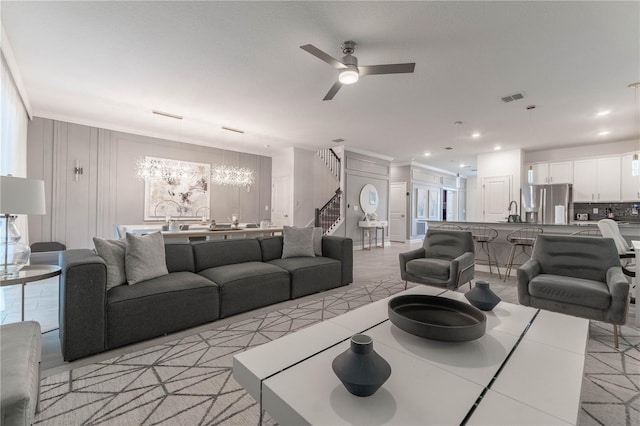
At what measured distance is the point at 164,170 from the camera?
20.6ft

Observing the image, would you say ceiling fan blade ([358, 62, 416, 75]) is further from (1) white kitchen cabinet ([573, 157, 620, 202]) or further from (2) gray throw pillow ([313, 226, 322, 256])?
(1) white kitchen cabinet ([573, 157, 620, 202])

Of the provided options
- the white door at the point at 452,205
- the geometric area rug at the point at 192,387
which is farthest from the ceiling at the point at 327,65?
the white door at the point at 452,205

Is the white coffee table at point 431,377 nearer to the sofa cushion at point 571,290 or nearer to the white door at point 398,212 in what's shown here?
the sofa cushion at point 571,290

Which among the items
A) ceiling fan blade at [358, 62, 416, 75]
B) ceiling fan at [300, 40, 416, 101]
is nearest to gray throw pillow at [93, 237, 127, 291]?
ceiling fan at [300, 40, 416, 101]

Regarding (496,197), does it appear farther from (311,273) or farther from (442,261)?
(311,273)

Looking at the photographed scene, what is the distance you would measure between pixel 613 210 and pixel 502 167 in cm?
245

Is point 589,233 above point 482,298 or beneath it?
above

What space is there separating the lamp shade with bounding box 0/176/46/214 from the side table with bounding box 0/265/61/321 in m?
0.46

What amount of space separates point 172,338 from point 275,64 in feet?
10.1

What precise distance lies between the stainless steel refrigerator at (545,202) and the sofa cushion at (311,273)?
5.99 m

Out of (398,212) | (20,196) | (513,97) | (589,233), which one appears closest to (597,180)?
(589,233)

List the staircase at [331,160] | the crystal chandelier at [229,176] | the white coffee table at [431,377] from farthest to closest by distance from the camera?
1. the staircase at [331,160]
2. the crystal chandelier at [229,176]
3. the white coffee table at [431,377]

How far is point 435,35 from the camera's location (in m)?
2.75

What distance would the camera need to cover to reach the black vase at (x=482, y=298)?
1.73 m
